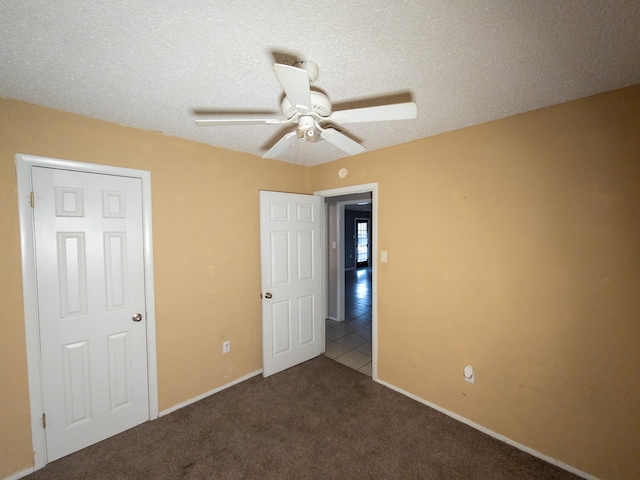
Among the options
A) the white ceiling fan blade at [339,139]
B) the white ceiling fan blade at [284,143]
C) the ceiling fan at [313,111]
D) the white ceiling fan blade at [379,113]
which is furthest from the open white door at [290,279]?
the white ceiling fan blade at [379,113]

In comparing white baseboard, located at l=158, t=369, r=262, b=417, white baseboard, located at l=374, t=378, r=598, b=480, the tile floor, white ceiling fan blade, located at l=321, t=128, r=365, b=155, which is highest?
white ceiling fan blade, located at l=321, t=128, r=365, b=155

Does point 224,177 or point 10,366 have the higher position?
point 224,177

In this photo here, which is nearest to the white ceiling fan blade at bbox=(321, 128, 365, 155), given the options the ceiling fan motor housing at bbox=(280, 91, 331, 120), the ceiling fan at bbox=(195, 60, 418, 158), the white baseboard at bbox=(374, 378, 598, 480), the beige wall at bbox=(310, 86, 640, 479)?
the ceiling fan at bbox=(195, 60, 418, 158)

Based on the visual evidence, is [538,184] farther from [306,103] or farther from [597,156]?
[306,103]

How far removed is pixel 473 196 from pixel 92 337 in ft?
10.2

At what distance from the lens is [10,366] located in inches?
61.9

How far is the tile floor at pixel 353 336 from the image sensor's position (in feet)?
10.1

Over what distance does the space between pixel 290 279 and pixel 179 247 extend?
1.20m

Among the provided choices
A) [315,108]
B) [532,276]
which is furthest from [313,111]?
[532,276]

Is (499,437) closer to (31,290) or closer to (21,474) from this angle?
(21,474)

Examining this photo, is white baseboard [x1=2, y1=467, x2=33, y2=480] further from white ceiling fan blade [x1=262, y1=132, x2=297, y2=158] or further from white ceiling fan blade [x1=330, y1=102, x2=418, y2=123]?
white ceiling fan blade [x1=330, y1=102, x2=418, y2=123]

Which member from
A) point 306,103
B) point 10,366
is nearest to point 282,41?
point 306,103

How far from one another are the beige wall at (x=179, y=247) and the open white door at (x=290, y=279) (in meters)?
0.15

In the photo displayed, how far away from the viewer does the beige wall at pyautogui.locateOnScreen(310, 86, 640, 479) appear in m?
1.49
